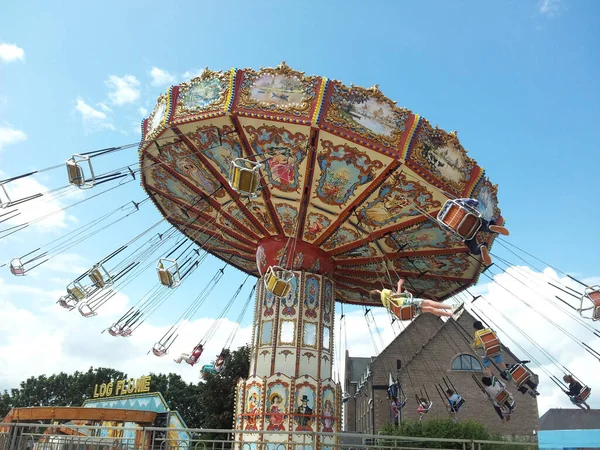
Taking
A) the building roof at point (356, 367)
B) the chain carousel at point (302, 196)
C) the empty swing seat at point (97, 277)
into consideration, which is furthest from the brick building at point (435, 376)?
the empty swing seat at point (97, 277)

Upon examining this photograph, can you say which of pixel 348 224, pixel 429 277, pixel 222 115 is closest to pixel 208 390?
pixel 429 277

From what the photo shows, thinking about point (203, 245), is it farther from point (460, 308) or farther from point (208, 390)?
point (208, 390)

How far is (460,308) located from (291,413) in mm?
4223

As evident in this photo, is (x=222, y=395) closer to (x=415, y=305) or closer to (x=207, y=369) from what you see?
(x=207, y=369)

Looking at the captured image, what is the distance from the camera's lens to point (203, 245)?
14.4 metres

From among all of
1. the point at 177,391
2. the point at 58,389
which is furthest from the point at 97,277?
the point at 58,389

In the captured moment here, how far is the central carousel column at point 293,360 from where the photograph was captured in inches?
421

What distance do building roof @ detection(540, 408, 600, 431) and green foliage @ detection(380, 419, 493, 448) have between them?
5.16 m

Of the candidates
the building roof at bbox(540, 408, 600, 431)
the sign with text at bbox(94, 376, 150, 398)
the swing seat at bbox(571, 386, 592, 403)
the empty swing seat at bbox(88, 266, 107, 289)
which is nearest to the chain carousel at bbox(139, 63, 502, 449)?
the empty swing seat at bbox(88, 266, 107, 289)

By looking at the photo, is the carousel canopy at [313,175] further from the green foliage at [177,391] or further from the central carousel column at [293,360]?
the green foliage at [177,391]

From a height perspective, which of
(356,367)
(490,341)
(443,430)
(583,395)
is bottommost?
(443,430)

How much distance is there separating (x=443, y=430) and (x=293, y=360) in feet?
42.1

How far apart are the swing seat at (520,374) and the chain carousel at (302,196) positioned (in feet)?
9.22

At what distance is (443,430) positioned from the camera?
69.6 feet
